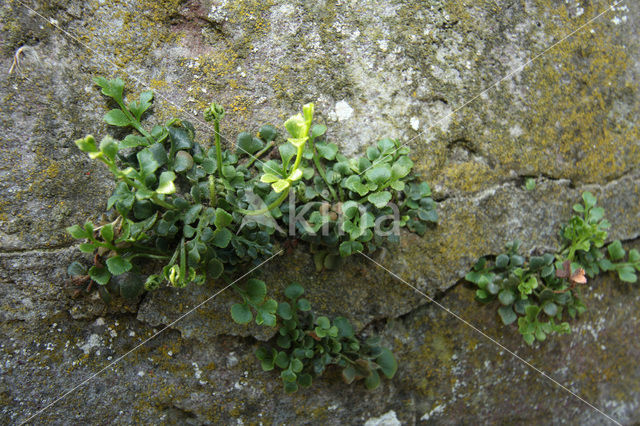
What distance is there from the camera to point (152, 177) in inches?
51.1

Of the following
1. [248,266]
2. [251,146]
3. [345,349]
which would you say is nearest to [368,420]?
[345,349]

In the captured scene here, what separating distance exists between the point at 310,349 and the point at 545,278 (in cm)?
89

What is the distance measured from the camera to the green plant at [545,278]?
1.65 metres

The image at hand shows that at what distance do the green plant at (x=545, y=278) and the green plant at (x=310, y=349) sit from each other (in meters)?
0.47

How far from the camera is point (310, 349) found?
58.1 inches

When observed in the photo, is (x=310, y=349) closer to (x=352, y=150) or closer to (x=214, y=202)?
(x=214, y=202)

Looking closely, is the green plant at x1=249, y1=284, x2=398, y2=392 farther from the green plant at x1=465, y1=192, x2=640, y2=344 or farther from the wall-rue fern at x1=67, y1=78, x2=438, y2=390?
the green plant at x1=465, y1=192, x2=640, y2=344

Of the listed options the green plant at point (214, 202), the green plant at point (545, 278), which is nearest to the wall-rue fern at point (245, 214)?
the green plant at point (214, 202)

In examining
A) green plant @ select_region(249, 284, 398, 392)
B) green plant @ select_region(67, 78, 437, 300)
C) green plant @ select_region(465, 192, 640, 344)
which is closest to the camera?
green plant @ select_region(67, 78, 437, 300)

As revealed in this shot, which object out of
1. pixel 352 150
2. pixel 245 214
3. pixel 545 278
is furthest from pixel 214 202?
pixel 545 278

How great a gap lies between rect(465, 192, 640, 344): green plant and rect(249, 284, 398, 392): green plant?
467 millimetres

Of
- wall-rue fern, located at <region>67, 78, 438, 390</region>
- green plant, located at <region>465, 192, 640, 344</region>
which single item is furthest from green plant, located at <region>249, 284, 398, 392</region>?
green plant, located at <region>465, 192, 640, 344</region>

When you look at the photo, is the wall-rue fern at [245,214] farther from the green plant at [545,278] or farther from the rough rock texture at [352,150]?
the green plant at [545,278]

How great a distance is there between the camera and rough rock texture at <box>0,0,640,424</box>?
4.48 feet
